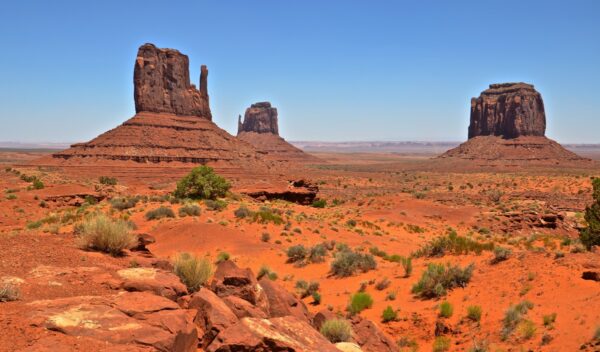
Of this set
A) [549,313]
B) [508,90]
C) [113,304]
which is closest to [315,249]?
[549,313]

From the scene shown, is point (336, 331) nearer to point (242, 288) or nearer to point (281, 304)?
point (281, 304)

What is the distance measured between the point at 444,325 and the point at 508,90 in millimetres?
165325

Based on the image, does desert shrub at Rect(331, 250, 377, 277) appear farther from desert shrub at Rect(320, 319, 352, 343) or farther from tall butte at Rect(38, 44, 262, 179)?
tall butte at Rect(38, 44, 262, 179)

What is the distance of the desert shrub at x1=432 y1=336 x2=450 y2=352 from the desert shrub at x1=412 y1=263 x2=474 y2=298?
2940 millimetres

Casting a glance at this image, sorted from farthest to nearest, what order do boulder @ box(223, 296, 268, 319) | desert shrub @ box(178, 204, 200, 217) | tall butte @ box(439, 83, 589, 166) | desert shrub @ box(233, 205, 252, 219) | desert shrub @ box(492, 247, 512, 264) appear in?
tall butte @ box(439, 83, 589, 166) → desert shrub @ box(233, 205, 252, 219) → desert shrub @ box(178, 204, 200, 217) → desert shrub @ box(492, 247, 512, 264) → boulder @ box(223, 296, 268, 319)

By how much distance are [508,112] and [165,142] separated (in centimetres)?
11005

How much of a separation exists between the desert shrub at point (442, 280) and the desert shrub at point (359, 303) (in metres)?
1.64

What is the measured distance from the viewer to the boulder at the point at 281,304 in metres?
10.1

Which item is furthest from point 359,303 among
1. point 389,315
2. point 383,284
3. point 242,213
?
point 242,213

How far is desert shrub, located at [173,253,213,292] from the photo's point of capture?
995 centimetres

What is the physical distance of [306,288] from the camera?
51.4 ft

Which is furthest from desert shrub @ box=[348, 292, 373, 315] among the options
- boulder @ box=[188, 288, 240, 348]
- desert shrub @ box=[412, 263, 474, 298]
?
boulder @ box=[188, 288, 240, 348]

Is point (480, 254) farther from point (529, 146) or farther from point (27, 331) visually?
point (529, 146)

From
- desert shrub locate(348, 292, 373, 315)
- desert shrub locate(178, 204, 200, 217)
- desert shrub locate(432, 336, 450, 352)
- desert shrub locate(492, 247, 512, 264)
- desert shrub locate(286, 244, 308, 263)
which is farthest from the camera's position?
desert shrub locate(178, 204, 200, 217)
